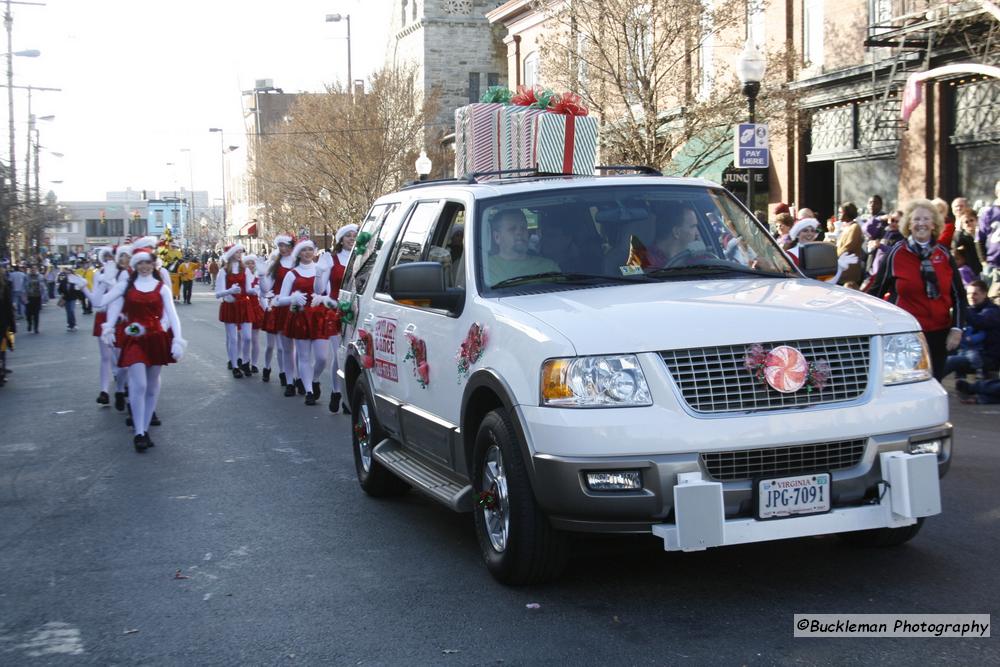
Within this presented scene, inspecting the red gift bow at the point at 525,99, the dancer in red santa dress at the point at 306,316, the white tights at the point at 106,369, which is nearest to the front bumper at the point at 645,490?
the red gift bow at the point at 525,99

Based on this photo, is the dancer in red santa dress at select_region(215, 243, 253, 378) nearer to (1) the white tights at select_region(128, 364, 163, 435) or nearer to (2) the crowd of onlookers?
(1) the white tights at select_region(128, 364, 163, 435)

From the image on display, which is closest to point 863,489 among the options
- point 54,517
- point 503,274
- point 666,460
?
point 666,460

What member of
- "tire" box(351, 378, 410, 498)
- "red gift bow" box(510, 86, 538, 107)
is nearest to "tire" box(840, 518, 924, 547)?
"tire" box(351, 378, 410, 498)

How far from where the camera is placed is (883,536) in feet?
21.0

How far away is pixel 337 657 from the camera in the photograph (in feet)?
16.9

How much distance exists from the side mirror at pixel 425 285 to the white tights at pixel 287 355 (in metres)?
9.00

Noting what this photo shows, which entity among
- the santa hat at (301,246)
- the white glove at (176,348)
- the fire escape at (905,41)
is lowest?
the white glove at (176,348)

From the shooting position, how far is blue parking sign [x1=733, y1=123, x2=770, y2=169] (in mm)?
17484

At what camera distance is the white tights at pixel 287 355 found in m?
15.7

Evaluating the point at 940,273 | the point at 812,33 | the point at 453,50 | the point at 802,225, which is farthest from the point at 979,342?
the point at 453,50

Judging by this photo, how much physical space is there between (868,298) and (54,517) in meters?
5.40

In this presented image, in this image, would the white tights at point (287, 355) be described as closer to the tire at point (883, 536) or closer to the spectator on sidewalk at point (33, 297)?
the tire at point (883, 536)

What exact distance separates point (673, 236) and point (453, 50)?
55.5m

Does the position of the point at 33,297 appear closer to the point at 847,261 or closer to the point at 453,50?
the point at 847,261
